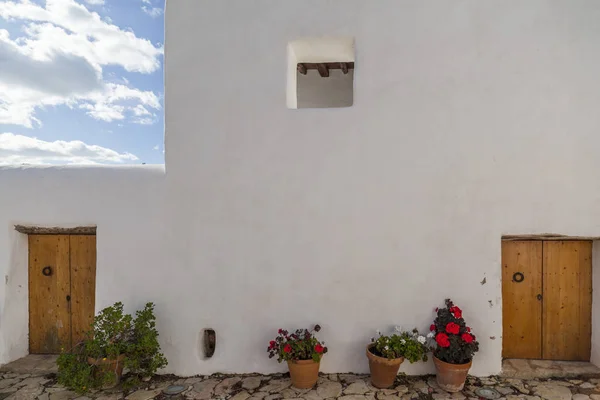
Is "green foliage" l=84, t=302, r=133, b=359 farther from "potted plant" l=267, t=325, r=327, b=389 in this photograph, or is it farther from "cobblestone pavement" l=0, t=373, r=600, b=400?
"potted plant" l=267, t=325, r=327, b=389

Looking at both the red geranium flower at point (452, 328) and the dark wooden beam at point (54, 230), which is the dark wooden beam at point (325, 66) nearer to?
the dark wooden beam at point (54, 230)

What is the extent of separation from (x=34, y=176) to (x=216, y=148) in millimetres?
2460

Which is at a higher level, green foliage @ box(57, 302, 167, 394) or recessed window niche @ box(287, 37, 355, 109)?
recessed window niche @ box(287, 37, 355, 109)

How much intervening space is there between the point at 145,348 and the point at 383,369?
9.11ft

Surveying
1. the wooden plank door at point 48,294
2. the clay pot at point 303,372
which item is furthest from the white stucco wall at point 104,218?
the clay pot at point 303,372

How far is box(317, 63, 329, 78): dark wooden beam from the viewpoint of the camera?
5.86 meters

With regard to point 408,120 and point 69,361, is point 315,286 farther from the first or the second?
point 69,361

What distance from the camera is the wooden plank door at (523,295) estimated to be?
453cm

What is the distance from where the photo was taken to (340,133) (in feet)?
14.1

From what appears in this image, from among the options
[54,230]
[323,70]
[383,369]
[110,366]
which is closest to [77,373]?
[110,366]

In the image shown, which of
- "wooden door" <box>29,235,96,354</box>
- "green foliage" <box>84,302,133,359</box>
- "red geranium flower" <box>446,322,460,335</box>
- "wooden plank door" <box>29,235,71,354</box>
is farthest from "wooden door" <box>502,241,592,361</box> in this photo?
"wooden plank door" <box>29,235,71,354</box>

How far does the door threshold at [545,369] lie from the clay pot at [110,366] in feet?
15.0

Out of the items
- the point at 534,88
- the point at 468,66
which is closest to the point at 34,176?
the point at 468,66

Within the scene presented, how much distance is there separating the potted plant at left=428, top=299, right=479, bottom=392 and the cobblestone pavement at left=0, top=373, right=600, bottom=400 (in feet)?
0.48
